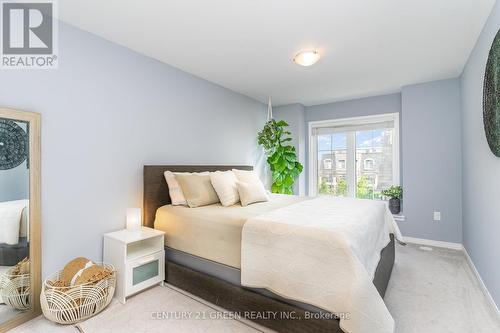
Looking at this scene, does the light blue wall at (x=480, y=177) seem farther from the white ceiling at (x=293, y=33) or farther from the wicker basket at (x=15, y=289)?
the wicker basket at (x=15, y=289)

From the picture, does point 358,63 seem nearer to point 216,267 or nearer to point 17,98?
point 216,267

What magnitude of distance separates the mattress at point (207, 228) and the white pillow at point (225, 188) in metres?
0.09

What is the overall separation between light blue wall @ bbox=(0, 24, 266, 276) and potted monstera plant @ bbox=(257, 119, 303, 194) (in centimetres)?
166

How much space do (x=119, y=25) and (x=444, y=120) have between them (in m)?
4.29

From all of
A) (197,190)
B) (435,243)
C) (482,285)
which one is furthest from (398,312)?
(435,243)

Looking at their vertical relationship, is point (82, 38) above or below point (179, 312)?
above

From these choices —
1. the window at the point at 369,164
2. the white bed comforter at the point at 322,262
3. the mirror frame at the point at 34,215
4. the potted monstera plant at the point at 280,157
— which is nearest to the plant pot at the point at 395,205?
the window at the point at 369,164

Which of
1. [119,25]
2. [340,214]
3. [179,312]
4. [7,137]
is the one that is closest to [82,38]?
[119,25]

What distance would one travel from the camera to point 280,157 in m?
4.54

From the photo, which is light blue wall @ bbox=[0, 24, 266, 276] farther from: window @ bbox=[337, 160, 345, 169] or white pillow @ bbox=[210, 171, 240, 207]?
window @ bbox=[337, 160, 345, 169]

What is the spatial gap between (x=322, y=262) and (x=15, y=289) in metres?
2.27

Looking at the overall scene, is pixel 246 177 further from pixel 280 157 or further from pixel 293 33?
pixel 293 33

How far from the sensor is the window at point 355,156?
4.35 metres

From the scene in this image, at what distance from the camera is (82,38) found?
2273mm
